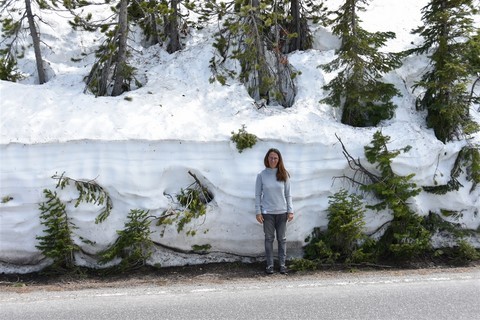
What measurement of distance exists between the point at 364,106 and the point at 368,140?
117 cm

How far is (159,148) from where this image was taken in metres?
7.77

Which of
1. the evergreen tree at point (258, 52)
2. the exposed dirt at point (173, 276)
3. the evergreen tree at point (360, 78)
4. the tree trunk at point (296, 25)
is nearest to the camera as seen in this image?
the exposed dirt at point (173, 276)

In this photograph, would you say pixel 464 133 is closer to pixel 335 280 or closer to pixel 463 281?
pixel 463 281

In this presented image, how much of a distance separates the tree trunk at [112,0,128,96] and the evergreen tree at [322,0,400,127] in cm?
442

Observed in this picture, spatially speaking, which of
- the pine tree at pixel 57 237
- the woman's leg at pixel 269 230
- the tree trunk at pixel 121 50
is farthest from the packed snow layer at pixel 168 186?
the tree trunk at pixel 121 50

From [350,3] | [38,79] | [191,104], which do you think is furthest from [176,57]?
[350,3]

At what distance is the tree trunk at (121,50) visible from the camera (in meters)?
8.98

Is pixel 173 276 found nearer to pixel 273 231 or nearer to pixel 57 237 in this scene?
pixel 273 231

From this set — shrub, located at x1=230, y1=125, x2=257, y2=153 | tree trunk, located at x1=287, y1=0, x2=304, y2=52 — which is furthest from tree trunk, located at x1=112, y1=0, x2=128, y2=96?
tree trunk, located at x1=287, y1=0, x2=304, y2=52

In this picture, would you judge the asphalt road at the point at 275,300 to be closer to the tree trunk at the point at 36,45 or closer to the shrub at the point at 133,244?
the shrub at the point at 133,244

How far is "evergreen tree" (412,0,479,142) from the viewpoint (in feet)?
26.8

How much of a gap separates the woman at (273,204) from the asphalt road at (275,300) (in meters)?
0.60

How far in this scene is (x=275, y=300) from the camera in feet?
18.1

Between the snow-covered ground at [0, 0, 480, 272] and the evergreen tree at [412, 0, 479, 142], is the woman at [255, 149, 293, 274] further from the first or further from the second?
the evergreen tree at [412, 0, 479, 142]
